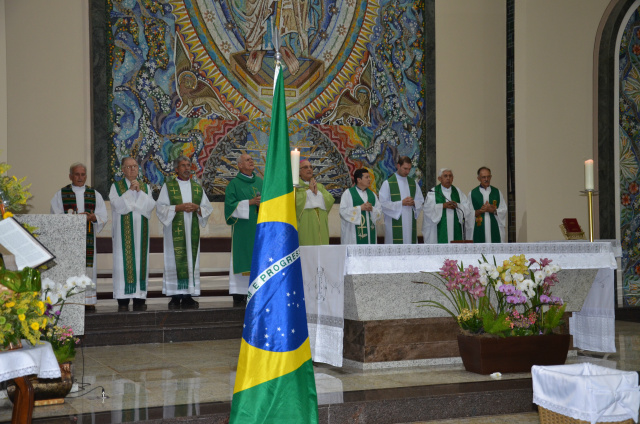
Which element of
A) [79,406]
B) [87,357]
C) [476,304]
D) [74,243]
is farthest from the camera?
[87,357]

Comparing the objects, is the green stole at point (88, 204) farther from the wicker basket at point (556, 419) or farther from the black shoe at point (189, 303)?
the wicker basket at point (556, 419)

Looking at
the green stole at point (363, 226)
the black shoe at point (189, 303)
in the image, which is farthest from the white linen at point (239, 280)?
the green stole at point (363, 226)

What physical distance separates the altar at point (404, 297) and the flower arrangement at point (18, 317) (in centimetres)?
253

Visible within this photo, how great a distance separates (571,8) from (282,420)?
8.99 m

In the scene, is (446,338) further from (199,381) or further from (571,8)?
(571,8)

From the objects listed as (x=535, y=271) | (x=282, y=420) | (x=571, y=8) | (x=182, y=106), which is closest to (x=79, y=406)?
(x=282, y=420)

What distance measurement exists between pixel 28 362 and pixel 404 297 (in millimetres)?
3267

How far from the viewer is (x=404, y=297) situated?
578 centimetres

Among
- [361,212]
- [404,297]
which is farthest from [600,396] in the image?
[361,212]

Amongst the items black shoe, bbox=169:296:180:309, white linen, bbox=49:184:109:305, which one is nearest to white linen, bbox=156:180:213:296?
black shoe, bbox=169:296:180:309

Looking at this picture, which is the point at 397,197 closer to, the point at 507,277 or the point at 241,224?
the point at 241,224

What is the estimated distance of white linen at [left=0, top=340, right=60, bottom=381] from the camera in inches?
116

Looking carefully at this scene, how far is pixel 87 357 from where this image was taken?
6398 mm

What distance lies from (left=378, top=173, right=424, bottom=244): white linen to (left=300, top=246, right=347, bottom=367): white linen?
3.21 m
